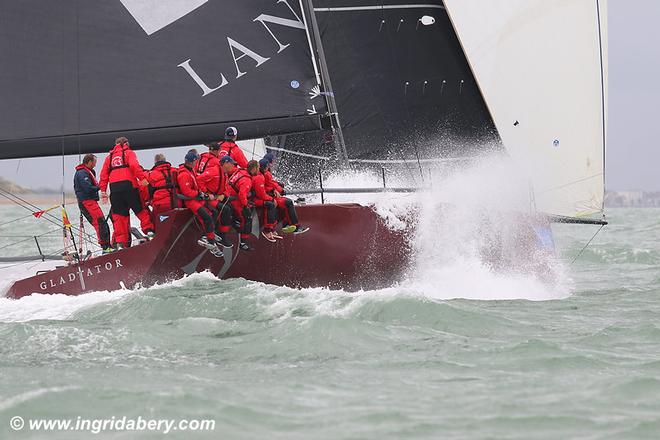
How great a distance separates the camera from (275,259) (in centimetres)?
845

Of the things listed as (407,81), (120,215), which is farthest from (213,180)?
(407,81)

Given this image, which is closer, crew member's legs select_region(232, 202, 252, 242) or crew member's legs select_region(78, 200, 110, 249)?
crew member's legs select_region(232, 202, 252, 242)

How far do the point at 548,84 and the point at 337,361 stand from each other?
537 cm

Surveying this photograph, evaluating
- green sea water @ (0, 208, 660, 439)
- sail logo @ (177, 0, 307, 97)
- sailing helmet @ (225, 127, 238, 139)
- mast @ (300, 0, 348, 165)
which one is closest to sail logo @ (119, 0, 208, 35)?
sail logo @ (177, 0, 307, 97)

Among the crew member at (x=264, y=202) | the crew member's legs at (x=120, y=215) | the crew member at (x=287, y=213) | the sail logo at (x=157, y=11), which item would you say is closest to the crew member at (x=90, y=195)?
the crew member's legs at (x=120, y=215)

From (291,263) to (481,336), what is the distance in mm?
2168

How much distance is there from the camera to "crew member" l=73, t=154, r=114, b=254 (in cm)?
893

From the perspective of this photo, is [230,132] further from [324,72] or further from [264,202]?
[324,72]

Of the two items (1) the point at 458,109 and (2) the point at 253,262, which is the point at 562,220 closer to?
(1) the point at 458,109

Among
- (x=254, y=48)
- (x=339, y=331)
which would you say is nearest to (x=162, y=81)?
(x=254, y=48)

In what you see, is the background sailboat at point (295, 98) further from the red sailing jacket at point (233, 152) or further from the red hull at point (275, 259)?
the red sailing jacket at point (233, 152)

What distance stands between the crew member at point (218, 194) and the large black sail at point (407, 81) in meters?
1.56

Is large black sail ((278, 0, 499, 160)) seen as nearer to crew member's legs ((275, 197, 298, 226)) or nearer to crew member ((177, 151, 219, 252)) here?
crew member's legs ((275, 197, 298, 226))

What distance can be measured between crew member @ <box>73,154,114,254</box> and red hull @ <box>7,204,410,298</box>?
1.97ft
